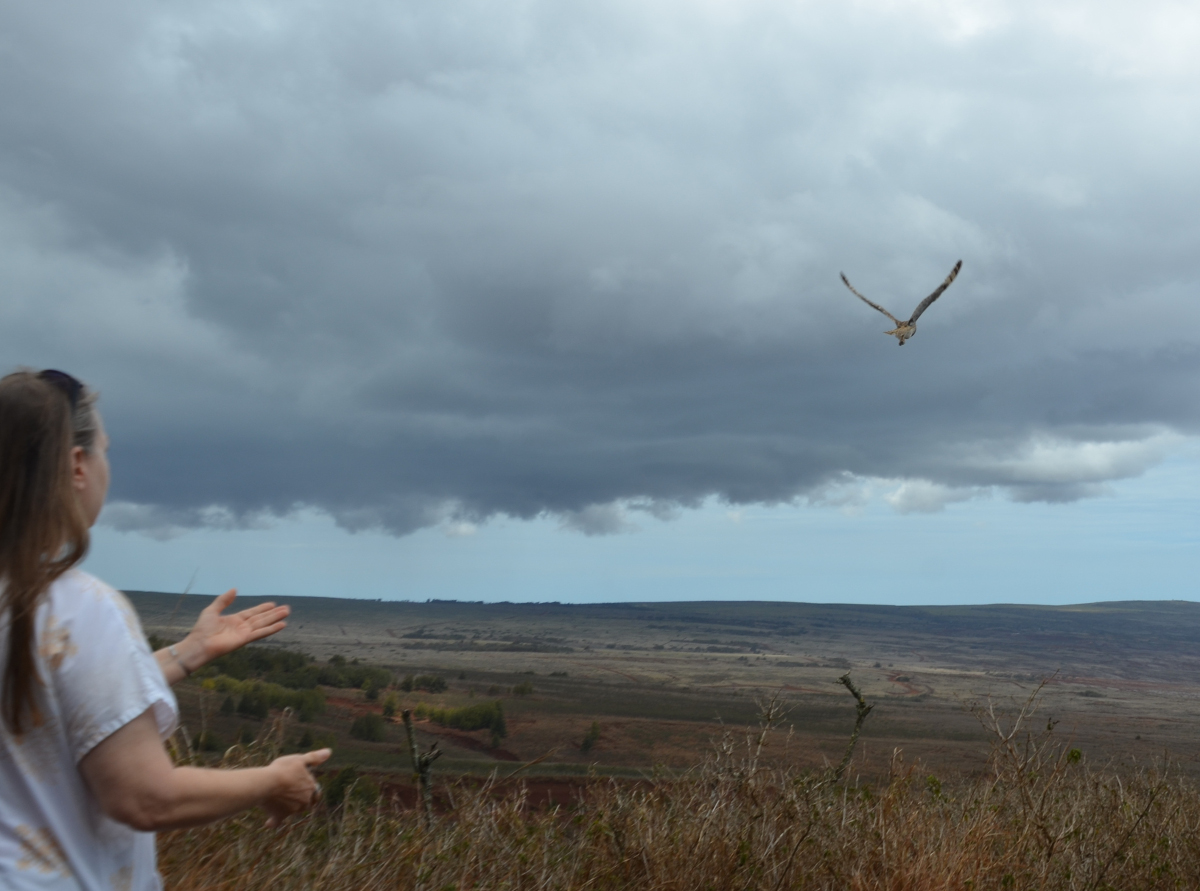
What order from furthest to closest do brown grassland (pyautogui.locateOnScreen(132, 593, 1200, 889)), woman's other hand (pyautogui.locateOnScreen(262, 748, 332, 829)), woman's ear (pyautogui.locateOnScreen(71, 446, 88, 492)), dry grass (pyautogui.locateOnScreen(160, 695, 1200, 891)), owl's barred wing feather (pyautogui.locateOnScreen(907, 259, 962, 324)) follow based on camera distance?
owl's barred wing feather (pyautogui.locateOnScreen(907, 259, 962, 324))
brown grassland (pyautogui.locateOnScreen(132, 593, 1200, 889))
dry grass (pyautogui.locateOnScreen(160, 695, 1200, 891))
woman's other hand (pyautogui.locateOnScreen(262, 748, 332, 829))
woman's ear (pyautogui.locateOnScreen(71, 446, 88, 492))

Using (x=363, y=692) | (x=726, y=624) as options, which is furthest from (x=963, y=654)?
(x=363, y=692)

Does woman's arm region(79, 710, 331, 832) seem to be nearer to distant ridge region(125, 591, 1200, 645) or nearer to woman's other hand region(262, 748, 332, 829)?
woman's other hand region(262, 748, 332, 829)

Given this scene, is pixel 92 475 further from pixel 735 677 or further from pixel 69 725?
pixel 735 677

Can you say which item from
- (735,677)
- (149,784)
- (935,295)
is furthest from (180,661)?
Answer: (735,677)

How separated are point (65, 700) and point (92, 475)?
0.52m

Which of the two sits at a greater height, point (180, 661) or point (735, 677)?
point (180, 661)

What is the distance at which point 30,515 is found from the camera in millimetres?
1999

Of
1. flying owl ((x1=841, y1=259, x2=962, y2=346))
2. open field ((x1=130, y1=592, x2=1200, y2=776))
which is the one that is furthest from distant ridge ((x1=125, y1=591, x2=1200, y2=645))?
flying owl ((x1=841, y1=259, x2=962, y2=346))

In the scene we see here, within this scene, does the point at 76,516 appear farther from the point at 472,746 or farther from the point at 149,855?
the point at 472,746

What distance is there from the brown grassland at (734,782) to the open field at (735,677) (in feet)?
1.00

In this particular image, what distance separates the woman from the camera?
193 cm

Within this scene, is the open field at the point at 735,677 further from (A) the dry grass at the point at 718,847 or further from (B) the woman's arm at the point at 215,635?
(B) the woman's arm at the point at 215,635

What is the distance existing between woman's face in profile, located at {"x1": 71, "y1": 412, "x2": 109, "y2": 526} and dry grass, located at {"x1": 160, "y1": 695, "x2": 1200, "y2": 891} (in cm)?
305

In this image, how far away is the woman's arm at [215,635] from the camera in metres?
2.76
